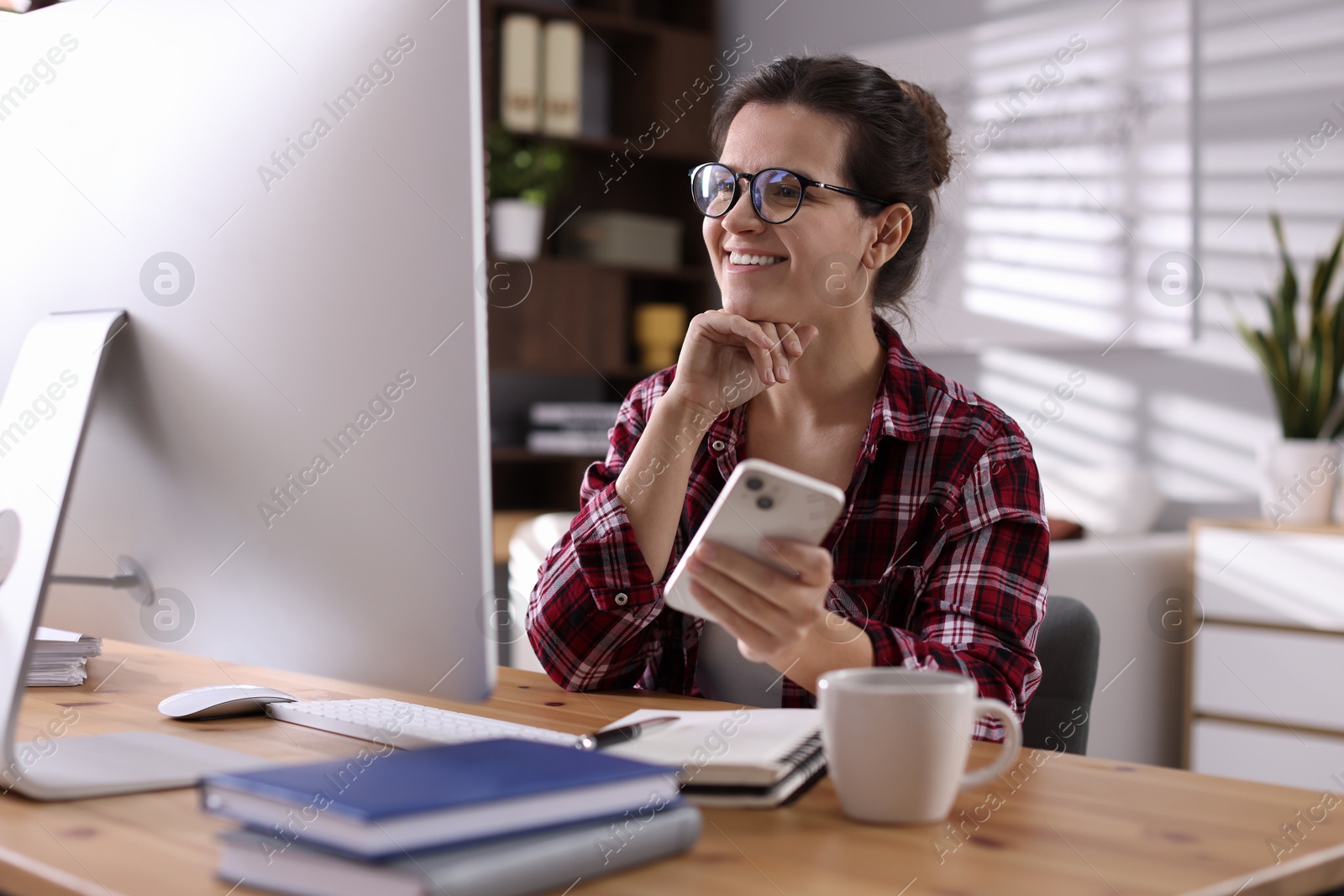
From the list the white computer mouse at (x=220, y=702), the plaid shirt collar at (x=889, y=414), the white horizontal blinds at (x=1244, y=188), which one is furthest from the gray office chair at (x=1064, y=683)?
the white horizontal blinds at (x=1244, y=188)

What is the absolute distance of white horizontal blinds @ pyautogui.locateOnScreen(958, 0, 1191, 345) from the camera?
3.63 m

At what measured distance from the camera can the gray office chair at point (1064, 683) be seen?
4.34 feet

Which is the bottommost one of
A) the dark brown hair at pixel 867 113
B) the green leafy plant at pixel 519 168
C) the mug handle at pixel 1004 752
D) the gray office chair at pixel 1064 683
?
the gray office chair at pixel 1064 683

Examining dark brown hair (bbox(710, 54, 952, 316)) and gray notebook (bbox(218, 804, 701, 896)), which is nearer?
gray notebook (bbox(218, 804, 701, 896))

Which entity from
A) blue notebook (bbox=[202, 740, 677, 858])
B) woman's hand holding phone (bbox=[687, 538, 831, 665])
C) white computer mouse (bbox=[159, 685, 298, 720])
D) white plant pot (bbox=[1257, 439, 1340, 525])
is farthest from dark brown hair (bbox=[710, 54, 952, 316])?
white plant pot (bbox=[1257, 439, 1340, 525])

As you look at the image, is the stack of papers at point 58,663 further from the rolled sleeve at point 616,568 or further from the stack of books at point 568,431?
the stack of books at point 568,431

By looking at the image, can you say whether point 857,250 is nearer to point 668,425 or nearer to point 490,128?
point 668,425

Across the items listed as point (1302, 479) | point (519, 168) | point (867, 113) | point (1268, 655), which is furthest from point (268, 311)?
point (519, 168)

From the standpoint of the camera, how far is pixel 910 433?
4.74ft

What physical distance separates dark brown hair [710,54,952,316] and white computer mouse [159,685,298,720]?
0.92 meters

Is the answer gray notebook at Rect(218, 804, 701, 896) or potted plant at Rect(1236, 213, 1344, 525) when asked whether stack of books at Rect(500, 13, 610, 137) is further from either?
gray notebook at Rect(218, 804, 701, 896)

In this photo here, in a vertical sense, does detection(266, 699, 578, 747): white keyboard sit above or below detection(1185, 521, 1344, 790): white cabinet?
above

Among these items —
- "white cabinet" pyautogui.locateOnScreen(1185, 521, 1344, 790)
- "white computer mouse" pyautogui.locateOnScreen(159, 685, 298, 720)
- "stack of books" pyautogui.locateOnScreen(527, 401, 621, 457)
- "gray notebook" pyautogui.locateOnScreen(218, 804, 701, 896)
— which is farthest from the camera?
"stack of books" pyautogui.locateOnScreen(527, 401, 621, 457)

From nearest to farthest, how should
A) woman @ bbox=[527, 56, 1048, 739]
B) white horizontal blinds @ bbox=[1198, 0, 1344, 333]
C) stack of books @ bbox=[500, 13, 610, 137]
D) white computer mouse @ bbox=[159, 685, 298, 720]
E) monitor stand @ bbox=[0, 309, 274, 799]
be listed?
monitor stand @ bbox=[0, 309, 274, 799], white computer mouse @ bbox=[159, 685, 298, 720], woman @ bbox=[527, 56, 1048, 739], white horizontal blinds @ bbox=[1198, 0, 1344, 333], stack of books @ bbox=[500, 13, 610, 137]
